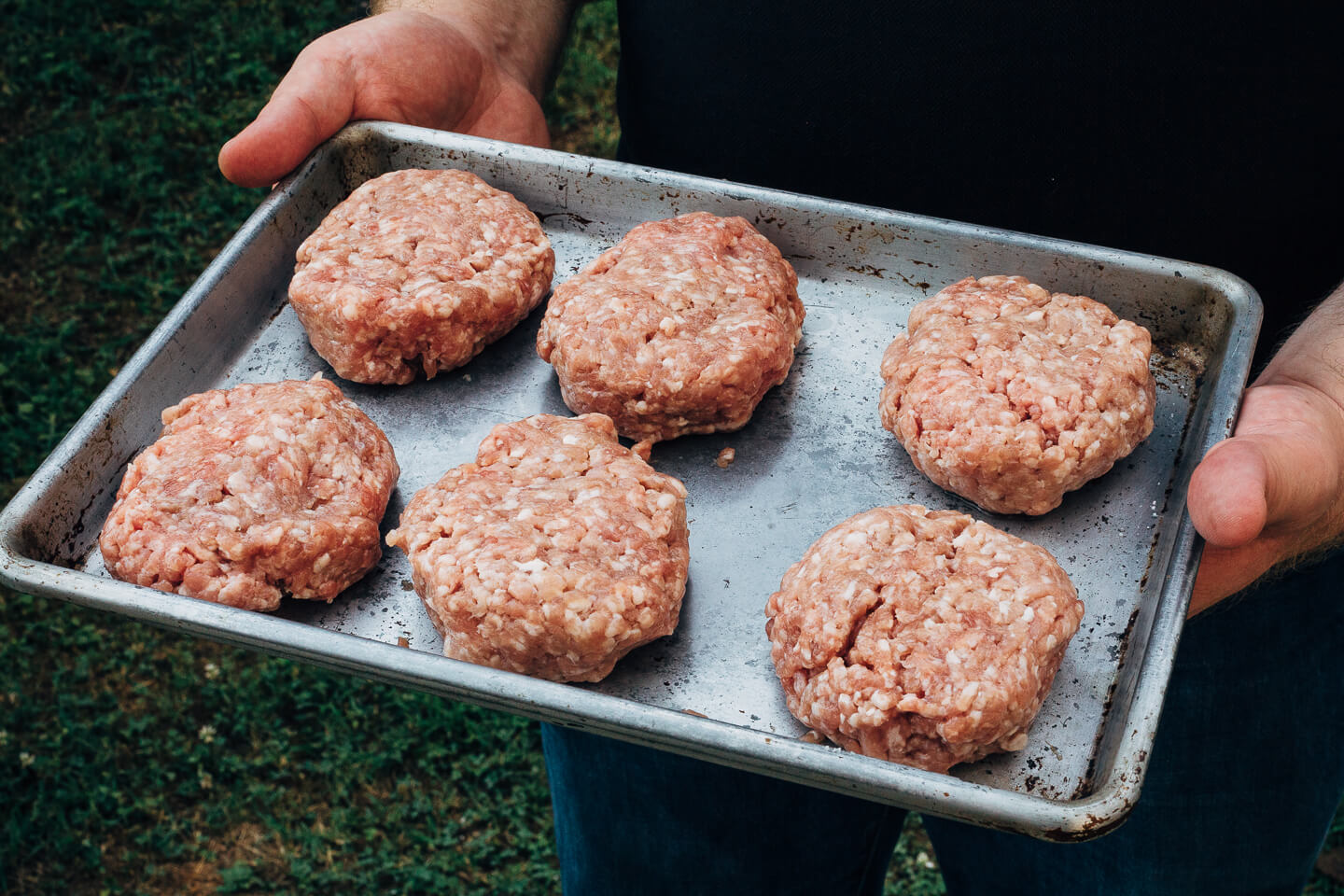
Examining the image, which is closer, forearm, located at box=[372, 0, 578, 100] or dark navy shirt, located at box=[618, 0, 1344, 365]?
dark navy shirt, located at box=[618, 0, 1344, 365]

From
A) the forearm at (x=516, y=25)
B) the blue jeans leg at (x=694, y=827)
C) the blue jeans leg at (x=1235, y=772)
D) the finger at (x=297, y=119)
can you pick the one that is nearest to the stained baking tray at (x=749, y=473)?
the finger at (x=297, y=119)

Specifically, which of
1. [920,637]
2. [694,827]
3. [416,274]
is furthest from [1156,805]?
[416,274]

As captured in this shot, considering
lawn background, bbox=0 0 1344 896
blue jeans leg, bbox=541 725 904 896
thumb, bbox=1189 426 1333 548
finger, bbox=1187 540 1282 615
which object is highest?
thumb, bbox=1189 426 1333 548

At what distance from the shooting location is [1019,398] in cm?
233

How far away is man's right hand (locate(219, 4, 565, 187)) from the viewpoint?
8.87 ft

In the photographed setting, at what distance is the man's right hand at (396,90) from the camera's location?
271 centimetres

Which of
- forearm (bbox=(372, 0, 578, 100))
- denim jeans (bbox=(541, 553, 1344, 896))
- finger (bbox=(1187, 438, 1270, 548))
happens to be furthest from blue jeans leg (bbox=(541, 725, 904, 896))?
forearm (bbox=(372, 0, 578, 100))

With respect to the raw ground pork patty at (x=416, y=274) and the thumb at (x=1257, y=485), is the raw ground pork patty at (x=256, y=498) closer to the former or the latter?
the raw ground pork patty at (x=416, y=274)

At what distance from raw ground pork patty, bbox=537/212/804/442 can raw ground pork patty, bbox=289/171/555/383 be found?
0.42ft

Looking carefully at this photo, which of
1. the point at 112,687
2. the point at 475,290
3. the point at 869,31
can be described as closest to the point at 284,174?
the point at 475,290

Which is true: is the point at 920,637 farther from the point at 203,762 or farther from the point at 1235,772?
the point at 203,762

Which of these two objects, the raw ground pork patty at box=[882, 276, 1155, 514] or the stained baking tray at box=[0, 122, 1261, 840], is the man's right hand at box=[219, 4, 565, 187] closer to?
the stained baking tray at box=[0, 122, 1261, 840]

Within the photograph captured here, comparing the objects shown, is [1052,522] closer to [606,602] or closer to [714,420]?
[714,420]

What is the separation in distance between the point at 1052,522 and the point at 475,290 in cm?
123
